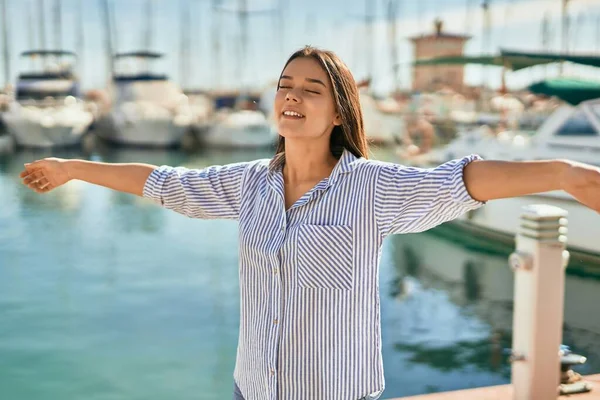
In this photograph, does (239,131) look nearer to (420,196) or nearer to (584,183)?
(420,196)

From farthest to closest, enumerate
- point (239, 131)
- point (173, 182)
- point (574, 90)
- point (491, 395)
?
1. point (239, 131)
2. point (574, 90)
3. point (491, 395)
4. point (173, 182)

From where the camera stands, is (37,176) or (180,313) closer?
(37,176)

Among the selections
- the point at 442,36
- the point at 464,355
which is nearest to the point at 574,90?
the point at 464,355

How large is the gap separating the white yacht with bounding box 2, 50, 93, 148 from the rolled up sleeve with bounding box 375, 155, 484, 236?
3367 centimetres

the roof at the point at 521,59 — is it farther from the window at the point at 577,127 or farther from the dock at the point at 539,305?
the dock at the point at 539,305

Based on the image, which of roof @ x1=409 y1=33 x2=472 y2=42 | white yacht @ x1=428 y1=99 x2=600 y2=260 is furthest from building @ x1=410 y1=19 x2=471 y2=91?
white yacht @ x1=428 y1=99 x2=600 y2=260

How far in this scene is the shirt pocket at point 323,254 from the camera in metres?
1.41

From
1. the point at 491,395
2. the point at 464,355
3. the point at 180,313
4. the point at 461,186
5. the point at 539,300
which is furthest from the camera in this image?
the point at 180,313

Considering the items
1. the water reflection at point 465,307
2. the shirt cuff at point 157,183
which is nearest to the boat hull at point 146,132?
the water reflection at point 465,307

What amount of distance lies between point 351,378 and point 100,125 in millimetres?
37547

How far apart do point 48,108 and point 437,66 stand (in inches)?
800

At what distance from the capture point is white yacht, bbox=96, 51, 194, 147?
3544 cm

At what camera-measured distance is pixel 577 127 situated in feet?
35.6

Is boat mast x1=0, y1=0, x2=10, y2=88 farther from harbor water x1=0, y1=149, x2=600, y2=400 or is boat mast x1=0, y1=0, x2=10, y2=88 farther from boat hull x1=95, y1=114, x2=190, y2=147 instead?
harbor water x1=0, y1=149, x2=600, y2=400
